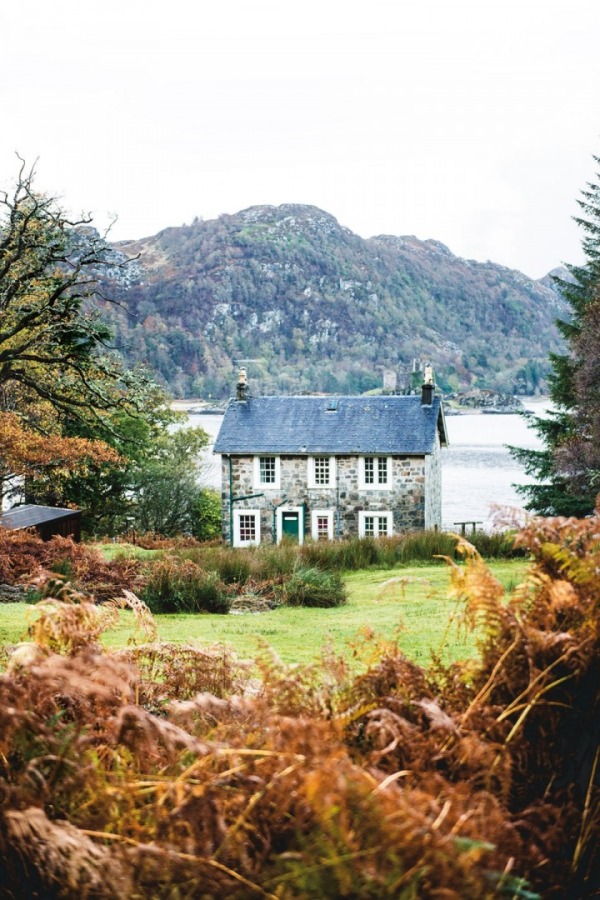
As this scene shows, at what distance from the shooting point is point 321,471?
36.7 metres

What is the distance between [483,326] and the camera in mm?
136125

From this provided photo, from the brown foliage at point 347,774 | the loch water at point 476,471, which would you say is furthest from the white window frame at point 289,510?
the brown foliage at point 347,774

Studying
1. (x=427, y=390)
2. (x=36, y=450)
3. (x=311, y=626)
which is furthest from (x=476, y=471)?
(x=311, y=626)

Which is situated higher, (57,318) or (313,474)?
(57,318)

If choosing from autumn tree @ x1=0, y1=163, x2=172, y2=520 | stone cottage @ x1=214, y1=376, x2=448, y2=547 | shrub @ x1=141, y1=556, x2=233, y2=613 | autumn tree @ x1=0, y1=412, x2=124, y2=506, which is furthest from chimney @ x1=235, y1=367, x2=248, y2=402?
shrub @ x1=141, y1=556, x2=233, y2=613

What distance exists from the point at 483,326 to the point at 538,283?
74.2ft

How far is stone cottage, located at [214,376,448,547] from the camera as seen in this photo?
1412 inches

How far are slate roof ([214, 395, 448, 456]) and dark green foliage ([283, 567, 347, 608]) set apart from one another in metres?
21.8

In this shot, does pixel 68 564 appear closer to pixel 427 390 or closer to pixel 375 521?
pixel 375 521

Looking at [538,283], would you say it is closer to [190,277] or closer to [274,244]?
[274,244]

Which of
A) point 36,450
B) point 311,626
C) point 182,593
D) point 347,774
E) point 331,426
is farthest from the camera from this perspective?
point 331,426

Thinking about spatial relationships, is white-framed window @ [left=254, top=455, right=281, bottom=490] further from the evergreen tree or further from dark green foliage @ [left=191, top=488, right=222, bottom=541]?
the evergreen tree

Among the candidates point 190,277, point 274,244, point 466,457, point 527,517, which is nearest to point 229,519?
point 527,517

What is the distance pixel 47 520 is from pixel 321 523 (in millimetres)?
15777
